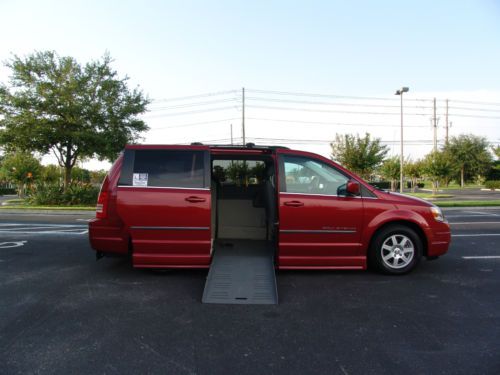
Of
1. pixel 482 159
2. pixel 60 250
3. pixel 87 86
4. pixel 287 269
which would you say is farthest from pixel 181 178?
pixel 482 159

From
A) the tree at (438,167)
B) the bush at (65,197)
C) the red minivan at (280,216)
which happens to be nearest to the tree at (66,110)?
the bush at (65,197)

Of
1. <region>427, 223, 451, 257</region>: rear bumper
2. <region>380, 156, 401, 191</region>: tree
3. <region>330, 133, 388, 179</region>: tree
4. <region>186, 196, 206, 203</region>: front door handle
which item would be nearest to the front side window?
<region>186, 196, 206, 203</region>: front door handle

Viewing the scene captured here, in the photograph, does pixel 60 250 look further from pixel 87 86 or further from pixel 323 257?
pixel 87 86

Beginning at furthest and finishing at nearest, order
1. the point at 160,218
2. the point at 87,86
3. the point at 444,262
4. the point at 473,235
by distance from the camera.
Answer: the point at 87,86, the point at 473,235, the point at 444,262, the point at 160,218

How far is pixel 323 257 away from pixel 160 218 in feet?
7.86

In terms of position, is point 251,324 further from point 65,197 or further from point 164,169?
point 65,197

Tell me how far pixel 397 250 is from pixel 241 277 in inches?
93.7

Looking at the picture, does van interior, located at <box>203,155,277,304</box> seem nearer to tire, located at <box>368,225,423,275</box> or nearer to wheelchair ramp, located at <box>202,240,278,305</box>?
wheelchair ramp, located at <box>202,240,278,305</box>

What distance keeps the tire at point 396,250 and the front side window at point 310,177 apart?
0.92 meters

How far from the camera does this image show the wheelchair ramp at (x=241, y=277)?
3775 millimetres

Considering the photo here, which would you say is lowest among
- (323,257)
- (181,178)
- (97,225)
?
(323,257)

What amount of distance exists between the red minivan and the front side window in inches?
0.6

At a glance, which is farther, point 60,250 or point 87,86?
point 87,86

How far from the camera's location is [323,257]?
15.1ft
